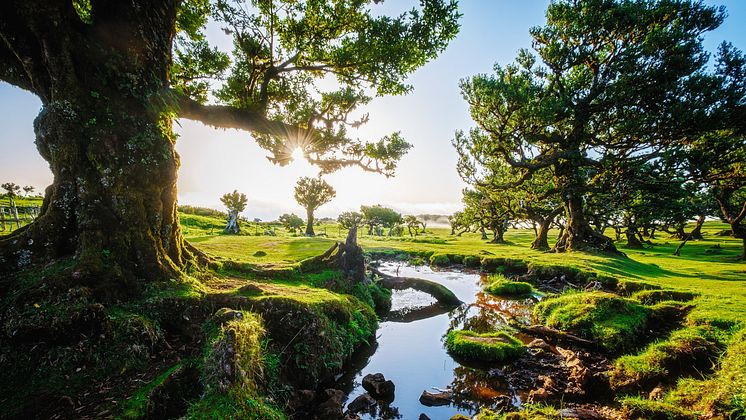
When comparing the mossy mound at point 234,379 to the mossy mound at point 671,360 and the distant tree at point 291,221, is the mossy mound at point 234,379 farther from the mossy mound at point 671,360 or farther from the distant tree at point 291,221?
the distant tree at point 291,221

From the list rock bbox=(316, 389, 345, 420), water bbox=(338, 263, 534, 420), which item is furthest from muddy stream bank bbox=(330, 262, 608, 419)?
rock bbox=(316, 389, 345, 420)

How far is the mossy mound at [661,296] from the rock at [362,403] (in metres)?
12.7

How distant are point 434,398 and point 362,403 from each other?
76.4 inches

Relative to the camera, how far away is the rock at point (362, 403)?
7.09 meters

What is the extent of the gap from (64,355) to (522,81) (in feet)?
82.0

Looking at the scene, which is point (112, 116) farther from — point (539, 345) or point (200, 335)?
point (539, 345)

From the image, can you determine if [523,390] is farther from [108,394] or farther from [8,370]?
[8,370]

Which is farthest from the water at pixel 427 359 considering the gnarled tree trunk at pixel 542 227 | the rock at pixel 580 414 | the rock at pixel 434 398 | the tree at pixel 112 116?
the gnarled tree trunk at pixel 542 227

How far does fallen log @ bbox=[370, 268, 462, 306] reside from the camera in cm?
1619

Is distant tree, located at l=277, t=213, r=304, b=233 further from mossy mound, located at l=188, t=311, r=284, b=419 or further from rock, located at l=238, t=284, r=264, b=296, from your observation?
mossy mound, located at l=188, t=311, r=284, b=419

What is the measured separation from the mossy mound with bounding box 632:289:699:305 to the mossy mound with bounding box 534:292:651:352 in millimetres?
1893

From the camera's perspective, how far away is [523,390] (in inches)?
313

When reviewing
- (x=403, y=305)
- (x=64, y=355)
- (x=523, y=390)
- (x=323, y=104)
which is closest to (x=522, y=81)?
(x=323, y=104)

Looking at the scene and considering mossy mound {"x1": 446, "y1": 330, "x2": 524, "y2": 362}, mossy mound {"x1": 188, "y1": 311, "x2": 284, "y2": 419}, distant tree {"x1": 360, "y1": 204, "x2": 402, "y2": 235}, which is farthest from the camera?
distant tree {"x1": 360, "y1": 204, "x2": 402, "y2": 235}
